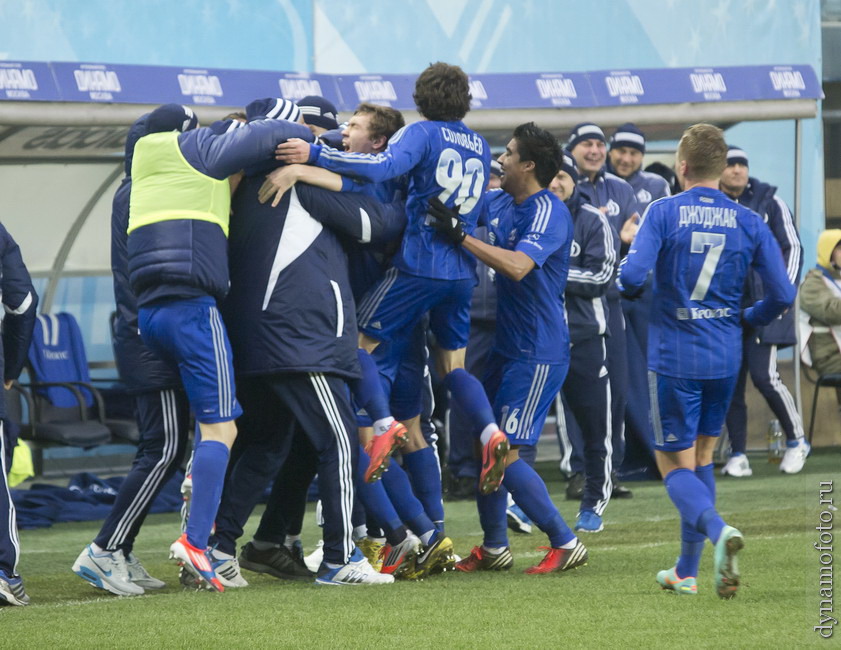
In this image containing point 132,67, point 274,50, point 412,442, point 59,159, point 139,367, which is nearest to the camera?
point 139,367

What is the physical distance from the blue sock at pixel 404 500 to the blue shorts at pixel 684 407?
1.22 m

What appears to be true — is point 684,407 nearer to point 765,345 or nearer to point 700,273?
point 700,273

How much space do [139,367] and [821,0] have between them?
426 inches

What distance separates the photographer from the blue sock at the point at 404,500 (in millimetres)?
6516

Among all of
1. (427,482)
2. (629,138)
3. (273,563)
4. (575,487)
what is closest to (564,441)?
(575,487)

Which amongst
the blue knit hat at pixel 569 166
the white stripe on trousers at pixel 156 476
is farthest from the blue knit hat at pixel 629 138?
the white stripe on trousers at pixel 156 476

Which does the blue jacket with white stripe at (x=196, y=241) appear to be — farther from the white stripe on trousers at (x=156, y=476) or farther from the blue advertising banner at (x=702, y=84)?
the blue advertising banner at (x=702, y=84)

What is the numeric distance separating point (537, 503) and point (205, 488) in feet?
4.89

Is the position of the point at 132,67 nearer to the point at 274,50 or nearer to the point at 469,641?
the point at 274,50

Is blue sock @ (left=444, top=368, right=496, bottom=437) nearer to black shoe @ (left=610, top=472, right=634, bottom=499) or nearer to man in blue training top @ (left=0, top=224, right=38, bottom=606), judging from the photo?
man in blue training top @ (left=0, top=224, right=38, bottom=606)

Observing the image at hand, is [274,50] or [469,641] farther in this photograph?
[274,50]

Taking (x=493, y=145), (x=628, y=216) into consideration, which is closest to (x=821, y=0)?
(x=493, y=145)

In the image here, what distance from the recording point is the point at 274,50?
13758 mm

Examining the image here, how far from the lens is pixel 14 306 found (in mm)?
6180
